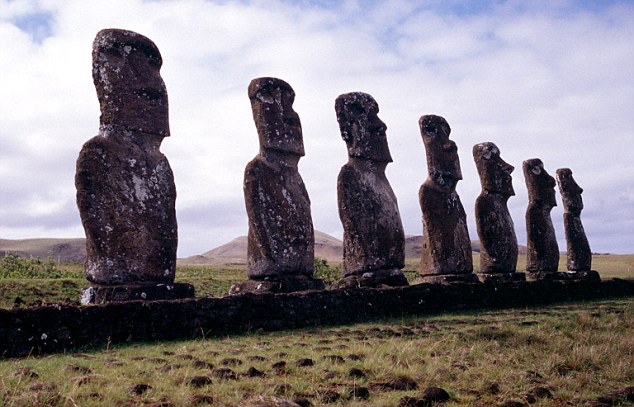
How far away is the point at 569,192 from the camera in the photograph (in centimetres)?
2342

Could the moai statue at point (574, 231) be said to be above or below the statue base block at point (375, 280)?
above

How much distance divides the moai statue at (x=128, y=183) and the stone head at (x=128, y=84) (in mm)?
14

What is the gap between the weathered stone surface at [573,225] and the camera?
22.4 m

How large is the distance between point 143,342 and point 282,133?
5451 millimetres

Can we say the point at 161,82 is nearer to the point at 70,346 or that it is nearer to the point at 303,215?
the point at 303,215

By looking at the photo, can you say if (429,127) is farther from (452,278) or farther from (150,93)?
(150,93)

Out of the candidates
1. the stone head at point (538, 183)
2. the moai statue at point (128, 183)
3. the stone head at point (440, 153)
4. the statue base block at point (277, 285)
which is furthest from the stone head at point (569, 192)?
the moai statue at point (128, 183)

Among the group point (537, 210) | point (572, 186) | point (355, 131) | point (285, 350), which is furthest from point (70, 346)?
point (572, 186)

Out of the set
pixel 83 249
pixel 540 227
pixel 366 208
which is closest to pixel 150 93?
pixel 366 208

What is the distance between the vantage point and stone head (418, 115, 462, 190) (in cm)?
1698

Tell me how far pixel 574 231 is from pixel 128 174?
53.9ft

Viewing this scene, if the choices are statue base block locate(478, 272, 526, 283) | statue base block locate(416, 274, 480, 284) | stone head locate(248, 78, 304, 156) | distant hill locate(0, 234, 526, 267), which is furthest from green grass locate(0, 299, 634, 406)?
distant hill locate(0, 234, 526, 267)

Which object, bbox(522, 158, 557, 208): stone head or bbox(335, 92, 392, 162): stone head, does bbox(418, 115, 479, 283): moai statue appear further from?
bbox(522, 158, 557, 208): stone head

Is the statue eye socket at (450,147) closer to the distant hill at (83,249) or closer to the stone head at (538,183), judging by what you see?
the stone head at (538,183)
